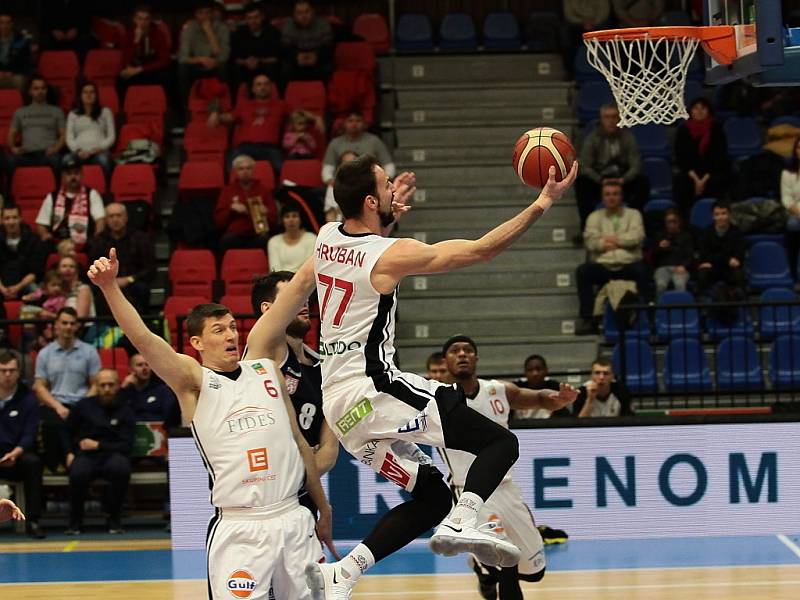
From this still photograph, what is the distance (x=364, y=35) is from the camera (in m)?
16.9

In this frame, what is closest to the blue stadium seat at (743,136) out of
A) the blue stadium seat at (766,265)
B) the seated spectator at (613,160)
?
the seated spectator at (613,160)

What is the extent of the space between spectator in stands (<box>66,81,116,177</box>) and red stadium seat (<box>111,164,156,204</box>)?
12.6 inches

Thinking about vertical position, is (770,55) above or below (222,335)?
above

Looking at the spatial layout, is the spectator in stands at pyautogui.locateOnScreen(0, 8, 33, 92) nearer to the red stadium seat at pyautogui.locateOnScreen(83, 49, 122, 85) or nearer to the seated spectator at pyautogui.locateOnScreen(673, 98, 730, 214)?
the red stadium seat at pyautogui.locateOnScreen(83, 49, 122, 85)

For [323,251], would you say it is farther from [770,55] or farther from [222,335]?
[770,55]

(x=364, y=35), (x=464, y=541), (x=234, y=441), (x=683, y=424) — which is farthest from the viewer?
(x=364, y=35)

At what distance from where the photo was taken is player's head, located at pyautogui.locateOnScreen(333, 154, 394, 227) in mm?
6215

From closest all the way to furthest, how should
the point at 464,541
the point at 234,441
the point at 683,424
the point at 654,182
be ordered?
the point at 464,541 → the point at 234,441 → the point at 683,424 → the point at 654,182

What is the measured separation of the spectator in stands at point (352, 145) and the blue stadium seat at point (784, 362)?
164 inches

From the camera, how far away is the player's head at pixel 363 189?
6215 millimetres

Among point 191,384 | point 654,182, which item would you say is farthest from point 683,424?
point 191,384

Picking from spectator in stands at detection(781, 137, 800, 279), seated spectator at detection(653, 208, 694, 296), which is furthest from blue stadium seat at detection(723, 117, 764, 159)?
seated spectator at detection(653, 208, 694, 296)

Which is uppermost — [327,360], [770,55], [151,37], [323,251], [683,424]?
[151,37]

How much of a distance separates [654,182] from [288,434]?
31.6ft
